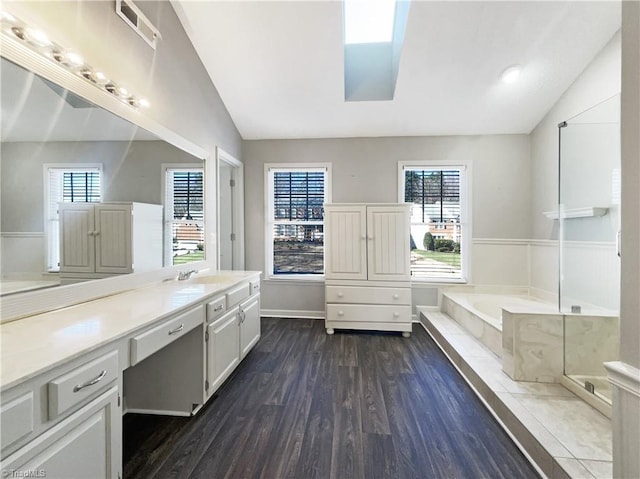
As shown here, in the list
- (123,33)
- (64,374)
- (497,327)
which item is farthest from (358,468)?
(123,33)

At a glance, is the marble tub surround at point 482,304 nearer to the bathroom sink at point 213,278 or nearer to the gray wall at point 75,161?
the bathroom sink at point 213,278

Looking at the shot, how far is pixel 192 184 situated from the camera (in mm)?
2641

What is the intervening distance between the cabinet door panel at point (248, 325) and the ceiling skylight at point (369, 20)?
121 inches

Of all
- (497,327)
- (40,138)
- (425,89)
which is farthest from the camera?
(425,89)

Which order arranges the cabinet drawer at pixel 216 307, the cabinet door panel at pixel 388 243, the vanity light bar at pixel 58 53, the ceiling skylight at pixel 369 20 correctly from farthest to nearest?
the cabinet door panel at pixel 388 243 < the ceiling skylight at pixel 369 20 < the cabinet drawer at pixel 216 307 < the vanity light bar at pixel 58 53

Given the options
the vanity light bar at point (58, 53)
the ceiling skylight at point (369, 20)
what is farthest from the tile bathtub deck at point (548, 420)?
the ceiling skylight at point (369, 20)

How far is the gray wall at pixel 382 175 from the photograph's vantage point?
11.8 feet

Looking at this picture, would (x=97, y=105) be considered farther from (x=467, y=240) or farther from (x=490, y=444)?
(x=467, y=240)

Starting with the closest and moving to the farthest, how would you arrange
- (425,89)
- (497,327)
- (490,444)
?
1. (490,444)
2. (497,327)
3. (425,89)

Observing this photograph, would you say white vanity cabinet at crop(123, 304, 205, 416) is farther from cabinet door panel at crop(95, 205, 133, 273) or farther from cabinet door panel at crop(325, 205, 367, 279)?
cabinet door panel at crop(325, 205, 367, 279)

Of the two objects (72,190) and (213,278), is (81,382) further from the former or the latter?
(213,278)

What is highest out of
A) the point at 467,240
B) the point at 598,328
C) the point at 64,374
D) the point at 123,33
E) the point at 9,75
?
the point at 123,33

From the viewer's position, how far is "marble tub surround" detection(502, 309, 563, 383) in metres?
2.02

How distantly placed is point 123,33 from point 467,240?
409 centimetres
